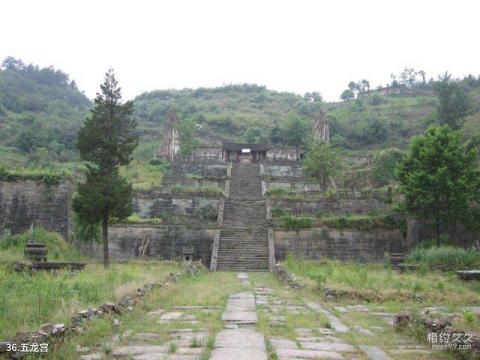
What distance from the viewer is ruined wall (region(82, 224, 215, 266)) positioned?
29188mm

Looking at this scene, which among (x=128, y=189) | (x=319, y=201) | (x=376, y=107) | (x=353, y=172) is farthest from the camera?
(x=376, y=107)

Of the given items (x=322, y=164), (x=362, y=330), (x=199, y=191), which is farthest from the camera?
(x=322, y=164)

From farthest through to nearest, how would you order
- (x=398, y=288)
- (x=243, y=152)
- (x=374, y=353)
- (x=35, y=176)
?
(x=243, y=152) → (x=35, y=176) → (x=398, y=288) → (x=374, y=353)

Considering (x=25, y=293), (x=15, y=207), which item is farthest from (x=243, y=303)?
(x=15, y=207)

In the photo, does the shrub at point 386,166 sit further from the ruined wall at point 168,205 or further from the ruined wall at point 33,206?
the ruined wall at point 33,206

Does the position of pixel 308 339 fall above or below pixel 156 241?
above

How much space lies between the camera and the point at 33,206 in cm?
3073

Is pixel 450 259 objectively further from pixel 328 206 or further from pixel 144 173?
pixel 144 173

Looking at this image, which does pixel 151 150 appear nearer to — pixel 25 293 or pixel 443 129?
pixel 443 129

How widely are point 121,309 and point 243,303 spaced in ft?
11.6

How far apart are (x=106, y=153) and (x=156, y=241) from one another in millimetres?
8453

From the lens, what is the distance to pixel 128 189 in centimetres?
2253

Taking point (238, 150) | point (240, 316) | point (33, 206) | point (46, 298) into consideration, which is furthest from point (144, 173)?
point (46, 298)

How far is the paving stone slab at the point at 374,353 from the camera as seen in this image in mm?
7039
